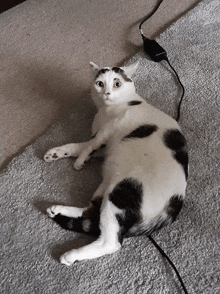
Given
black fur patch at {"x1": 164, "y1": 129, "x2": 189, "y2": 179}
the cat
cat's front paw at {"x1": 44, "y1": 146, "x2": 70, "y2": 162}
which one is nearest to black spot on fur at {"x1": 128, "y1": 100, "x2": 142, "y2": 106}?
the cat

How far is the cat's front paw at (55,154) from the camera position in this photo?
1.19m

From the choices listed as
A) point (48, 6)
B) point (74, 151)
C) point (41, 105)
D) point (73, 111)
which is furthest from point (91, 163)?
point (48, 6)

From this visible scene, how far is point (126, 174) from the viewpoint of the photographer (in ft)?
3.09

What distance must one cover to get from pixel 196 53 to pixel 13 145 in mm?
1151

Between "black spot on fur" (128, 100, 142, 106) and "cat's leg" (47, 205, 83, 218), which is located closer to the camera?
"cat's leg" (47, 205, 83, 218)

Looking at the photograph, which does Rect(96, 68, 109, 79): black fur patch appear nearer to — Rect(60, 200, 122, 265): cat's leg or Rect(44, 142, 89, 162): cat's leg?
Rect(44, 142, 89, 162): cat's leg

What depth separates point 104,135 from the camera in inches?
44.4

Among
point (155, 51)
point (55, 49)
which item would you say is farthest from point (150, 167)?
point (55, 49)

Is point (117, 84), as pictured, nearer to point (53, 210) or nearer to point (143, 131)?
point (143, 131)

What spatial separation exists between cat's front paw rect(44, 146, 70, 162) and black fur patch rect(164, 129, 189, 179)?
1.49ft

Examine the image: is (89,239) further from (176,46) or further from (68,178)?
(176,46)

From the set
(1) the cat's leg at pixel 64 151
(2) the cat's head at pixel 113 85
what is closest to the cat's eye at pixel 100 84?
(2) the cat's head at pixel 113 85

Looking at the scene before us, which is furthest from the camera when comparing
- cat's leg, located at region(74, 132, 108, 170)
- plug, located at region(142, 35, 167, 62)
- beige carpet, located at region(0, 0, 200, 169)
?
plug, located at region(142, 35, 167, 62)

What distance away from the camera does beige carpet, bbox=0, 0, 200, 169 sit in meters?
1.40
